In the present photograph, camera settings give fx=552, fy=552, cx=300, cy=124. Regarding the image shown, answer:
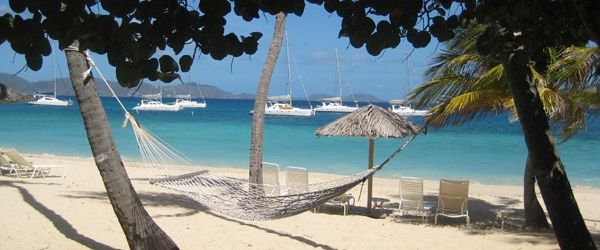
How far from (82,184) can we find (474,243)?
5.60m

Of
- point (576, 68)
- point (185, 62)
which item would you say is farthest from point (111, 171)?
point (576, 68)

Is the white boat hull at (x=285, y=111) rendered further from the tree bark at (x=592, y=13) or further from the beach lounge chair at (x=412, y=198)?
the tree bark at (x=592, y=13)

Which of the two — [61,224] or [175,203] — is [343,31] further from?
[175,203]

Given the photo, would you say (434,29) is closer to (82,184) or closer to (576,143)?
(82,184)

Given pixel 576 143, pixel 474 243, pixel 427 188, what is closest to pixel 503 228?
pixel 474 243

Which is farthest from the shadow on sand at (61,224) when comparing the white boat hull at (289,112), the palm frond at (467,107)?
the white boat hull at (289,112)

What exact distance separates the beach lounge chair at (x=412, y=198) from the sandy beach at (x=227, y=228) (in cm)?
12

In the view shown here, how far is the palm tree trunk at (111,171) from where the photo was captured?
11.0 feet

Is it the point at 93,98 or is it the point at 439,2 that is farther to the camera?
the point at 93,98

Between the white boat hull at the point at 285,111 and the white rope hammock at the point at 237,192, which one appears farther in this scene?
the white boat hull at the point at 285,111

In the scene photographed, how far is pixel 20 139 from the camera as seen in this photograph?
19.4m

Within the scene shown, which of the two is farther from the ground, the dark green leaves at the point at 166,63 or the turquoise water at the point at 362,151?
the dark green leaves at the point at 166,63

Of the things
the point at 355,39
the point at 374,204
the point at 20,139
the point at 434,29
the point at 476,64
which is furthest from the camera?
the point at 20,139

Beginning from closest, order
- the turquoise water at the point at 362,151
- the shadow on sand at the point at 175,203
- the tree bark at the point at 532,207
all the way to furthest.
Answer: the shadow on sand at the point at 175,203 → the tree bark at the point at 532,207 → the turquoise water at the point at 362,151
